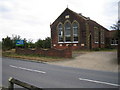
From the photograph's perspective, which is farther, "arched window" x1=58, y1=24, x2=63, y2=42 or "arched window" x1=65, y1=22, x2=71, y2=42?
"arched window" x1=58, y1=24, x2=63, y2=42

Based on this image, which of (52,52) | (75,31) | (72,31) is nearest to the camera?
(52,52)

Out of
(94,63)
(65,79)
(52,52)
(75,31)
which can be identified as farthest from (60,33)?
(65,79)

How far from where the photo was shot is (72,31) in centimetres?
2648

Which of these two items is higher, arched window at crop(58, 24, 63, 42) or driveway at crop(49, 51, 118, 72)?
arched window at crop(58, 24, 63, 42)

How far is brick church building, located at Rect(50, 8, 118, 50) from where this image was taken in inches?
986

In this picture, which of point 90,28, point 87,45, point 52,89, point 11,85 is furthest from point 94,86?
point 90,28

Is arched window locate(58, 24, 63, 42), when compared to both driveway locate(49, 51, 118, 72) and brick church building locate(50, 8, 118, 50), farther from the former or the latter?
driveway locate(49, 51, 118, 72)

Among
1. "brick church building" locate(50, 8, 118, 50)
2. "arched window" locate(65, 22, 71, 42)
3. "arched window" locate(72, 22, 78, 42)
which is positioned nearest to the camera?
"brick church building" locate(50, 8, 118, 50)

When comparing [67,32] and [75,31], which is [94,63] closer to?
[75,31]

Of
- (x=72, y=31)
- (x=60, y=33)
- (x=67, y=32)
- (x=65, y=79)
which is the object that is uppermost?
(x=72, y=31)

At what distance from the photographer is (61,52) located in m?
17.5

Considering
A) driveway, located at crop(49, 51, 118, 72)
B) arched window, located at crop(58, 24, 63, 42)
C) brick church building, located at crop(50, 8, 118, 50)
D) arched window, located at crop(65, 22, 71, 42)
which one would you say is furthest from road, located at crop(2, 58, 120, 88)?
arched window, located at crop(58, 24, 63, 42)

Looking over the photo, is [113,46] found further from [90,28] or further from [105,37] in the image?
[90,28]

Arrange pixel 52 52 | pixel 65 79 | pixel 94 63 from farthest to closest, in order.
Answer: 1. pixel 52 52
2. pixel 94 63
3. pixel 65 79
